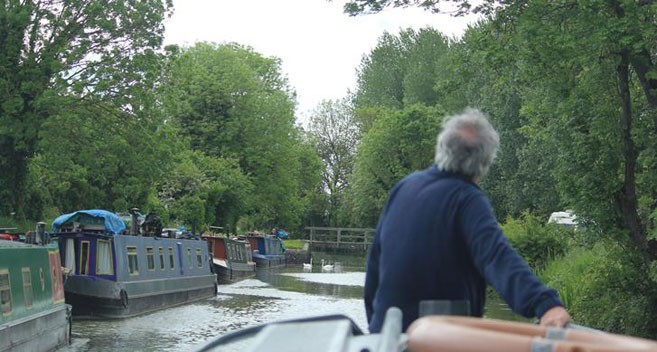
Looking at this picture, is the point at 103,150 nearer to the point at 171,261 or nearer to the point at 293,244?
the point at 171,261

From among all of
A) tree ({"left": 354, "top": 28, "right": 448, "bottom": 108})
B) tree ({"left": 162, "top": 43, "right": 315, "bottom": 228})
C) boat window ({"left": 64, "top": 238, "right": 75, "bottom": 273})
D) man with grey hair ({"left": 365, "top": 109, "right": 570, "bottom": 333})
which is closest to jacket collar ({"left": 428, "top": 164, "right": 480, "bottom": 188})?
A: man with grey hair ({"left": 365, "top": 109, "right": 570, "bottom": 333})

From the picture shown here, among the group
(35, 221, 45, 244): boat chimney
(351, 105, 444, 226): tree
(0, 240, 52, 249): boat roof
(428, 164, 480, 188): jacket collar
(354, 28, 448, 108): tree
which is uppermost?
(354, 28, 448, 108): tree

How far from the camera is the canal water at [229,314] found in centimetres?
1825

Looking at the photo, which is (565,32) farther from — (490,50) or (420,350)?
(420,350)

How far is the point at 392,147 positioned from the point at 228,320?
43590 millimetres

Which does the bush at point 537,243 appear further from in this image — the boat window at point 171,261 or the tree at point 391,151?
the tree at point 391,151

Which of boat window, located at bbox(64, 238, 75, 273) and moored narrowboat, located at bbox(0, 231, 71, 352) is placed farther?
boat window, located at bbox(64, 238, 75, 273)

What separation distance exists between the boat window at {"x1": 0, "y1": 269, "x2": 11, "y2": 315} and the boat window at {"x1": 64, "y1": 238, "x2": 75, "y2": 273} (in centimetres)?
893

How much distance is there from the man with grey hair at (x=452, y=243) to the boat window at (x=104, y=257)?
19.4m

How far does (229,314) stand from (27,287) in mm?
10647

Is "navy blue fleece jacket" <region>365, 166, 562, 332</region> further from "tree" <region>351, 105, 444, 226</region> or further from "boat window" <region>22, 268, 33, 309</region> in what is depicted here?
"tree" <region>351, 105, 444, 226</region>

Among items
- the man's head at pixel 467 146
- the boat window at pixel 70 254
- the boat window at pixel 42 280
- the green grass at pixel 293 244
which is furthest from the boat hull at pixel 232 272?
the man's head at pixel 467 146

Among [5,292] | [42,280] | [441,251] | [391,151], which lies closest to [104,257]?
[42,280]

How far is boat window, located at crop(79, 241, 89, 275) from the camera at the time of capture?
2270 centimetres
